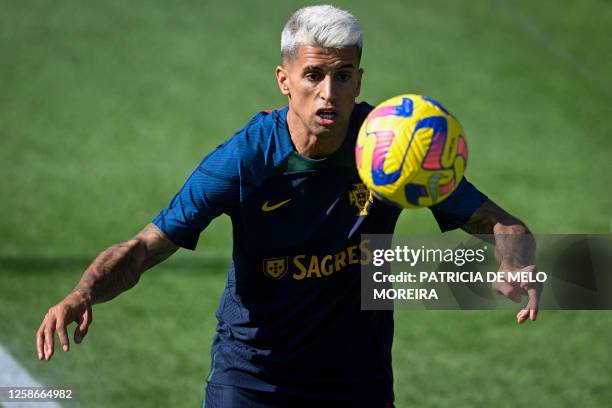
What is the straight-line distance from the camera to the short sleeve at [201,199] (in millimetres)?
5348

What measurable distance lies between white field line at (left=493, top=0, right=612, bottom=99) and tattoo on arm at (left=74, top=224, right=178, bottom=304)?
1038cm

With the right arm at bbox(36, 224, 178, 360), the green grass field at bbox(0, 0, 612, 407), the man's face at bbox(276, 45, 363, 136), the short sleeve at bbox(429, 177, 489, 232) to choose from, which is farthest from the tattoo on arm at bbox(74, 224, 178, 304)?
the green grass field at bbox(0, 0, 612, 407)

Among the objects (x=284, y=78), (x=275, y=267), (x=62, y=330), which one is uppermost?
(x=284, y=78)

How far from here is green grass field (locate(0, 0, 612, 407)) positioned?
8.57 m

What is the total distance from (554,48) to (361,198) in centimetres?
→ 1077

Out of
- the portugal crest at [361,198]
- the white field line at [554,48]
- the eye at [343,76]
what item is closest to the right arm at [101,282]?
the portugal crest at [361,198]

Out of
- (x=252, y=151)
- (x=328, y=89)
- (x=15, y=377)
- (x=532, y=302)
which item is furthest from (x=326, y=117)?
(x=15, y=377)

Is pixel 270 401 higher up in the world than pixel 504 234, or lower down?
lower down

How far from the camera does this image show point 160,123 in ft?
43.6

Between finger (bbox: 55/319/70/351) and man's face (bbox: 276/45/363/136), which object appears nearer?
finger (bbox: 55/319/70/351)

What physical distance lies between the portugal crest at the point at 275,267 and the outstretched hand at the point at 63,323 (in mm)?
1057

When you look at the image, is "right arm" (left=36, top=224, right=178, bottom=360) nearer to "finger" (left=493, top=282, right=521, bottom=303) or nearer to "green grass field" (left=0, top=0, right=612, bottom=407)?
"finger" (left=493, top=282, right=521, bottom=303)

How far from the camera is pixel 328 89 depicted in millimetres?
5246

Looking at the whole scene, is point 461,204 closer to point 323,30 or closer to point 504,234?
point 504,234
